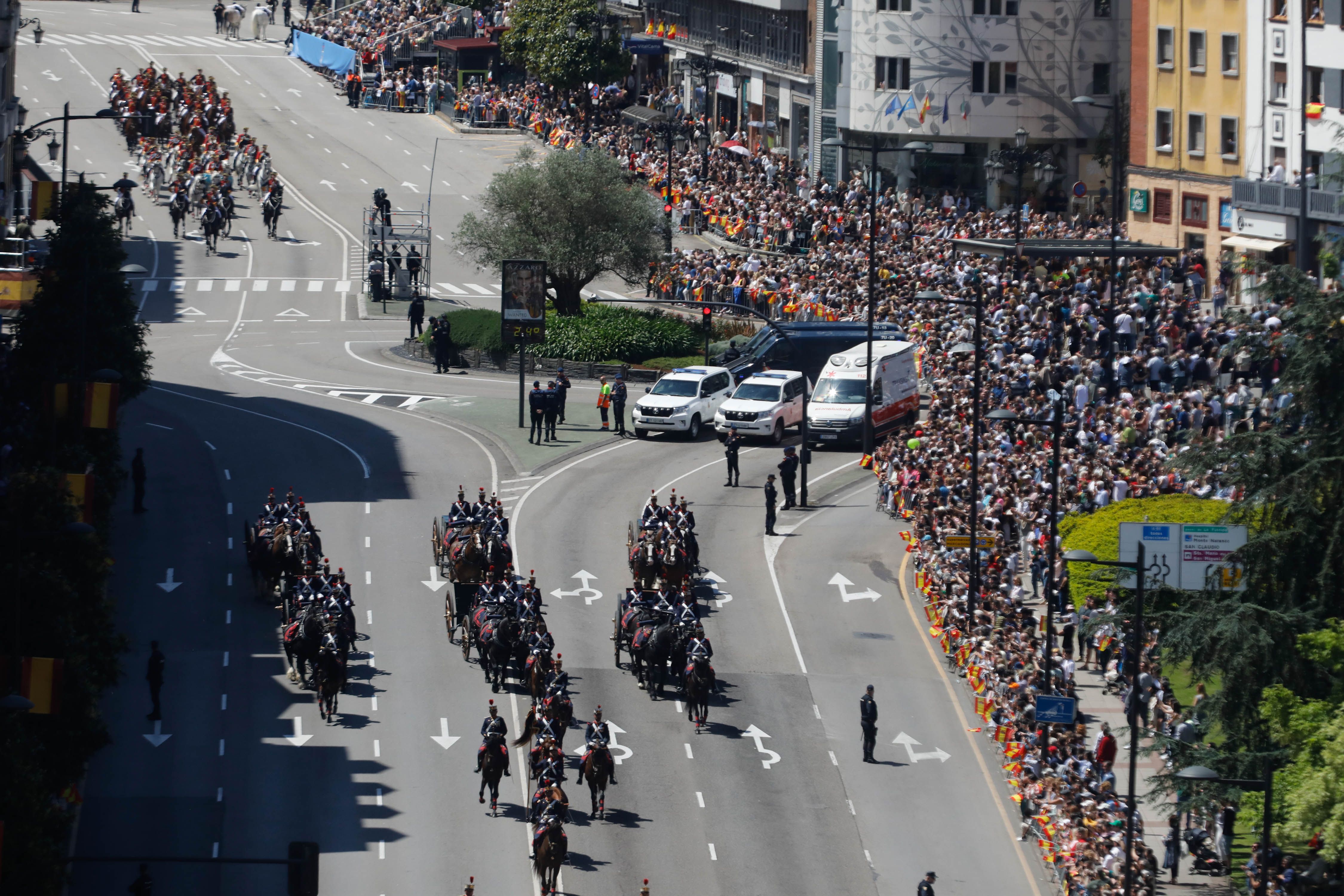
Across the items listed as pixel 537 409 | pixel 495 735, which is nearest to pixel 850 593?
pixel 537 409

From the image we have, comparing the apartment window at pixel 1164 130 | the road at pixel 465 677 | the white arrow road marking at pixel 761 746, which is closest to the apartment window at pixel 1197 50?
the apartment window at pixel 1164 130

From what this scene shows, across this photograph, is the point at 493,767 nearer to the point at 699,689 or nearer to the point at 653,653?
the point at 699,689

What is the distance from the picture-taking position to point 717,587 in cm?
4484

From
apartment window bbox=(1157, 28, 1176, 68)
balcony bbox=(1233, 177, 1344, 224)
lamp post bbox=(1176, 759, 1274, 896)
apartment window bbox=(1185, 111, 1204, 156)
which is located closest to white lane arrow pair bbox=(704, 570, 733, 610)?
lamp post bbox=(1176, 759, 1274, 896)

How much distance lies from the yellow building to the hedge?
2681 centimetres

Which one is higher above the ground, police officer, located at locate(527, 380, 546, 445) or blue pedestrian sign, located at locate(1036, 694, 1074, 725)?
police officer, located at locate(527, 380, 546, 445)

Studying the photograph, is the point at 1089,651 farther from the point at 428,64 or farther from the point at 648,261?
the point at 428,64

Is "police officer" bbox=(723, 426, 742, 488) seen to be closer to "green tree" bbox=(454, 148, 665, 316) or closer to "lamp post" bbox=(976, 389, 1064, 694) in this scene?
"lamp post" bbox=(976, 389, 1064, 694)

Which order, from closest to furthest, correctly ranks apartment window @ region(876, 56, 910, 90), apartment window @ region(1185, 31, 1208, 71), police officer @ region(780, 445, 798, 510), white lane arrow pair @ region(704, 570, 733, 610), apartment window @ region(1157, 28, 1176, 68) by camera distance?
1. white lane arrow pair @ region(704, 570, 733, 610)
2. police officer @ region(780, 445, 798, 510)
3. apartment window @ region(1185, 31, 1208, 71)
4. apartment window @ region(1157, 28, 1176, 68)
5. apartment window @ region(876, 56, 910, 90)

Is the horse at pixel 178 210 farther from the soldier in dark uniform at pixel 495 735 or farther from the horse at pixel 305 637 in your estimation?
the soldier in dark uniform at pixel 495 735

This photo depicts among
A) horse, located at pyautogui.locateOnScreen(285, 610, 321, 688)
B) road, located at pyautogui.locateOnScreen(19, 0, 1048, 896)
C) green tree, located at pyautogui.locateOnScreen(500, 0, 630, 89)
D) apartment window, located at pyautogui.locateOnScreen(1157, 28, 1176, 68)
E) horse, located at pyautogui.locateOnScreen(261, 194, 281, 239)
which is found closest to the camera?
road, located at pyautogui.locateOnScreen(19, 0, 1048, 896)

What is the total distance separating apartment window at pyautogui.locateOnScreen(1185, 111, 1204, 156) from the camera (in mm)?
71250

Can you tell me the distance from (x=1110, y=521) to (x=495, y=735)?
54.1 feet

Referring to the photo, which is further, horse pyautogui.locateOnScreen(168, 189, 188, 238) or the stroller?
horse pyautogui.locateOnScreen(168, 189, 188, 238)
